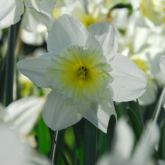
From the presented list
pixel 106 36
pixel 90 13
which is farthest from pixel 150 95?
pixel 106 36

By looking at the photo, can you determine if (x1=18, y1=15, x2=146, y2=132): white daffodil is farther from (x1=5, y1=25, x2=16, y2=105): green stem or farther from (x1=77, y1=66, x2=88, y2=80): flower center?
(x1=5, y1=25, x2=16, y2=105): green stem

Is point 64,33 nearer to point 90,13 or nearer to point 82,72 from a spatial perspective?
point 82,72

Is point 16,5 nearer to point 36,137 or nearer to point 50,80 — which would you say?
point 50,80

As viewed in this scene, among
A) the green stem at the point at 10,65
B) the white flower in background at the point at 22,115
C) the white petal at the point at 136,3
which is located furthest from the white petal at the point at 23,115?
the white petal at the point at 136,3

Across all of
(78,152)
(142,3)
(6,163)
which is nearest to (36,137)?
(78,152)

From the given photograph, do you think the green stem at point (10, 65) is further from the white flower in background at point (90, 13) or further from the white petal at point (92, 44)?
the white flower in background at point (90, 13)

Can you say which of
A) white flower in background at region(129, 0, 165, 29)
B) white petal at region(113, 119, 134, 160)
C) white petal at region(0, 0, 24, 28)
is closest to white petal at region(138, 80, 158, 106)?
white flower in background at region(129, 0, 165, 29)
